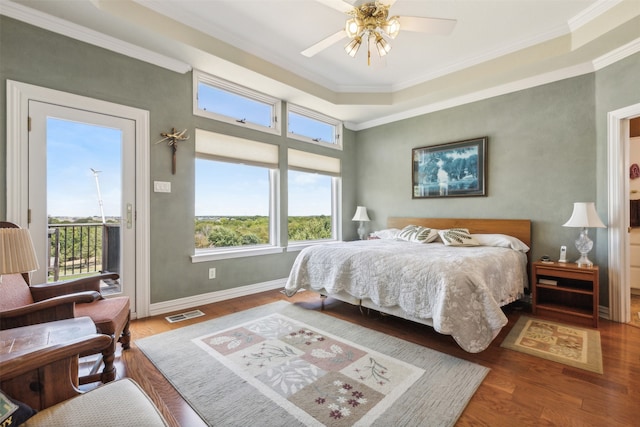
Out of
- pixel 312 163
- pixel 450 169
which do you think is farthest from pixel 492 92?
pixel 312 163

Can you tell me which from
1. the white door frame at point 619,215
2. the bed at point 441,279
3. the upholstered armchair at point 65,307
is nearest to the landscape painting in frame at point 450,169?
the bed at point 441,279

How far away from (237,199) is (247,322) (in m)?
1.73

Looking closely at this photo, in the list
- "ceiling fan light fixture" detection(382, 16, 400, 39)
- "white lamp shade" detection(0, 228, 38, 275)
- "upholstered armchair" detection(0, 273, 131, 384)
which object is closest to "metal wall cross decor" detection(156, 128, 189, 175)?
"upholstered armchair" detection(0, 273, 131, 384)

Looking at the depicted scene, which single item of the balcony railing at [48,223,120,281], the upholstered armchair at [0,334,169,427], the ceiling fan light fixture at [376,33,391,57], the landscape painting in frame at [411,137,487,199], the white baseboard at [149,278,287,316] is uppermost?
the ceiling fan light fixture at [376,33,391,57]

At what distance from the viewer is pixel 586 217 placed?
9.64ft

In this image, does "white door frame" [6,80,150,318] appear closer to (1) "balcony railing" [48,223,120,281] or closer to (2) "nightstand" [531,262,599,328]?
(1) "balcony railing" [48,223,120,281]

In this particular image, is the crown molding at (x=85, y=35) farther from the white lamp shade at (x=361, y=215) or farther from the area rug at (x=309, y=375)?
Answer: the white lamp shade at (x=361, y=215)

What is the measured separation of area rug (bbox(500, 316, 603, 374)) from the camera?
2205 mm

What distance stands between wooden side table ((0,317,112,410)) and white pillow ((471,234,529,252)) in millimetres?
3761

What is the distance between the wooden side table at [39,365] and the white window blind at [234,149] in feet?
8.70

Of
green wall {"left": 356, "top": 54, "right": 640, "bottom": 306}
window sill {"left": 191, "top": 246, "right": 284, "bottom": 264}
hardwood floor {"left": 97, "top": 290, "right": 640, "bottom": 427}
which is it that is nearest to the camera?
hardwood floor {"left": 97, "top": 290, "right": 640, "bottom": 427}

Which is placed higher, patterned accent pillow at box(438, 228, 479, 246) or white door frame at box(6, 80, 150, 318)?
white door frame at box(6, 80, 150, 318)

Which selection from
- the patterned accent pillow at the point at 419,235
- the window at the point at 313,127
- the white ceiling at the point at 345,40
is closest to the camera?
the white ceiling at the point at 345,40

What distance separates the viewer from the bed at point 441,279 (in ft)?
7.27
